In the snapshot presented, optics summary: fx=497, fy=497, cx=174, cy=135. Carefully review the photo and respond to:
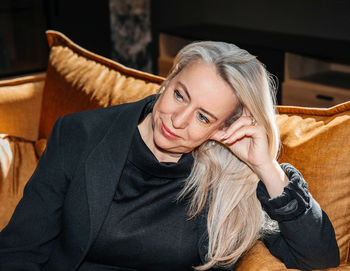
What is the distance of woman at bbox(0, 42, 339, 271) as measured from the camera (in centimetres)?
122

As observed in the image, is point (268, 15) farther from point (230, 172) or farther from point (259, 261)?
point (259, 261)

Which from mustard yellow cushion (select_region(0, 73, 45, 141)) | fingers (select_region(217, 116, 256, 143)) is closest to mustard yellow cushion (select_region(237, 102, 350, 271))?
fingers (select_region(217, 116, 256, 143))

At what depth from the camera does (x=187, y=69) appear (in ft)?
4.07

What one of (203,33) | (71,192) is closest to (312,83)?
(203,33)

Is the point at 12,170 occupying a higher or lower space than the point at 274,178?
lower

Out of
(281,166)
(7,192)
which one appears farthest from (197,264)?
(7,192)

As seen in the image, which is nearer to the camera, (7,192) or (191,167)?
(191,167)

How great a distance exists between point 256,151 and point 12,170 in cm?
88

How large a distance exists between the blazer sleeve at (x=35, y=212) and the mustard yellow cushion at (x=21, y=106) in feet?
2.24

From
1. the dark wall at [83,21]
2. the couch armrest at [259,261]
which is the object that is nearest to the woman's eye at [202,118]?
the couch armrest at [259,261]

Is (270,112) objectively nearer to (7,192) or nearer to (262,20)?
(7,192)

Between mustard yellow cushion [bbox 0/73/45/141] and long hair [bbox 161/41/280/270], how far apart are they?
0.86 metres

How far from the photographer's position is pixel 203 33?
393 centimetres

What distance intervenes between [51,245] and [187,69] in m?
0.63
